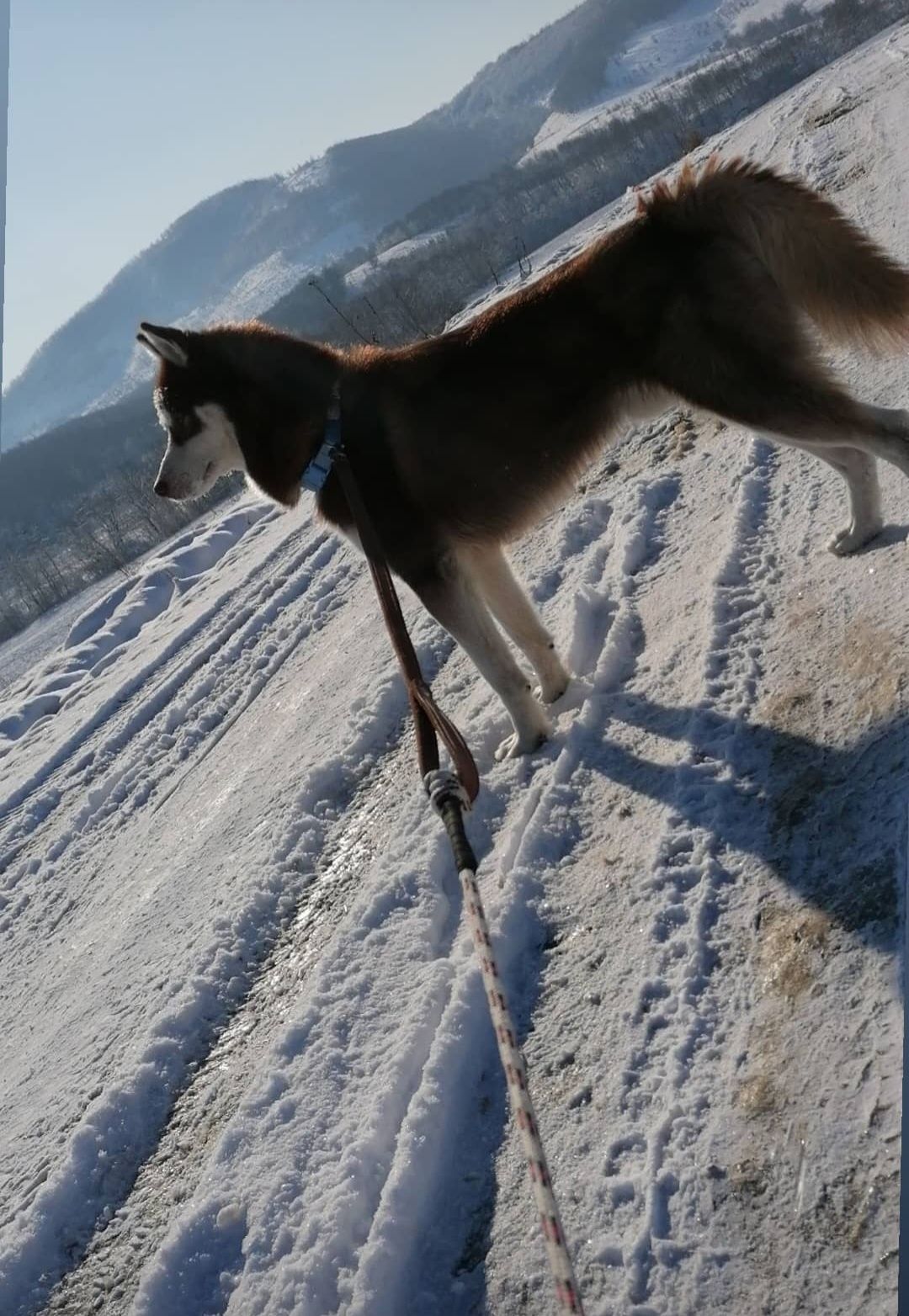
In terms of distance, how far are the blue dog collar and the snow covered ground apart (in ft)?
4.98

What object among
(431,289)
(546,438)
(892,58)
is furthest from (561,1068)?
(431,289)

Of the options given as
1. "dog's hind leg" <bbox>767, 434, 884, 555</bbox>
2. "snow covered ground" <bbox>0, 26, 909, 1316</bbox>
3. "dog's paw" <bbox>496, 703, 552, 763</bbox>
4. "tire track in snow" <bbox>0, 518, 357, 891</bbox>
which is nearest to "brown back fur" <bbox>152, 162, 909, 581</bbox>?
"dog's hind leg" <bbox>767, 434, 884, 555</bbox>

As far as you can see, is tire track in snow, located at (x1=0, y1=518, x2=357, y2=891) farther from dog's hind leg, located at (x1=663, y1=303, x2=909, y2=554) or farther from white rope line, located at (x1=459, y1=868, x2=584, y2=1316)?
white rope line, located at (x1=459, y1=868, x2=584, y2=1316)

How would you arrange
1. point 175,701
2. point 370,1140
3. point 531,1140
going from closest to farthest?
point 531,1140
point 370,1140
point 175,701

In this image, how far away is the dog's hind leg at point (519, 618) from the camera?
193 inches

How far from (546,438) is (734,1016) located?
2.65 meters

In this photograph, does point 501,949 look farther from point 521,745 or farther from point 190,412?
point 190,412

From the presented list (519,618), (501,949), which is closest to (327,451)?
(519,618)

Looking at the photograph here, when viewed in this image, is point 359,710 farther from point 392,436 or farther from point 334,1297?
point 334,1297

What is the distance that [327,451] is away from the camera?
14.8 feet

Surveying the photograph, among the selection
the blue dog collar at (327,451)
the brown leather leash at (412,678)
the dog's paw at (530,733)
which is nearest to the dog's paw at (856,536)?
the dog's paw at (530,733)

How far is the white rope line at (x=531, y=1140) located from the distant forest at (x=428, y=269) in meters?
55.8

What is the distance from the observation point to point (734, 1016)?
281 centimetres

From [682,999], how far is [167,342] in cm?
A: 392
